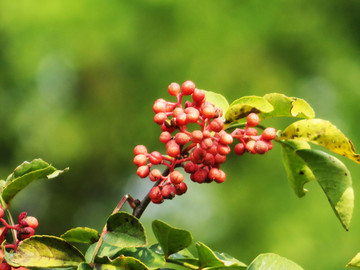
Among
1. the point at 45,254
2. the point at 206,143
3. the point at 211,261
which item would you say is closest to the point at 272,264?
the point at 211,261

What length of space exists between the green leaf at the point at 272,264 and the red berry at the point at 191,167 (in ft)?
0.47

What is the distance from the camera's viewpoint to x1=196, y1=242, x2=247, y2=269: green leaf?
77 centimetres

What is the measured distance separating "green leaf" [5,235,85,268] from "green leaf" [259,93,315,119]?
0.34 metres

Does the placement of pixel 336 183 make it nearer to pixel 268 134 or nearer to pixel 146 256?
pixel 268 134

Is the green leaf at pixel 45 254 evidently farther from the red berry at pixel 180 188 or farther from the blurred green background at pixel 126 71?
the blurred green background at pixel 126 71

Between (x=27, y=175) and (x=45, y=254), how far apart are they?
11 cm

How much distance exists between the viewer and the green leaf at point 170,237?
755 mm

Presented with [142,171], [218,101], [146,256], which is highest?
[218,101]

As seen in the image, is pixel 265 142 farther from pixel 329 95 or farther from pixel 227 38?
pixel 227 38

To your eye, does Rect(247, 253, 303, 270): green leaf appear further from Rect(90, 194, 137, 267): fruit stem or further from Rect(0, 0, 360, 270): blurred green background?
Rect(0, 0, 360, 270): blurred green background

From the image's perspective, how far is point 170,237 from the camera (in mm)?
766

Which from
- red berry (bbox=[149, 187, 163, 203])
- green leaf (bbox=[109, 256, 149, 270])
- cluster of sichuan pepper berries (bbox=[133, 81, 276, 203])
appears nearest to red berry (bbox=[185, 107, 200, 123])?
cluster of sichuan pepper berries (bbox=[133, 81, 276, 203])

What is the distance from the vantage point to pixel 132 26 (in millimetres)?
4906

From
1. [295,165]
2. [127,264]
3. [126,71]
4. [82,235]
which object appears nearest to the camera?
[127,264]
